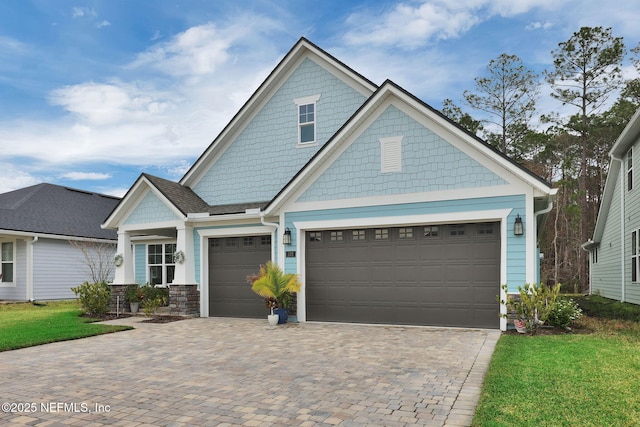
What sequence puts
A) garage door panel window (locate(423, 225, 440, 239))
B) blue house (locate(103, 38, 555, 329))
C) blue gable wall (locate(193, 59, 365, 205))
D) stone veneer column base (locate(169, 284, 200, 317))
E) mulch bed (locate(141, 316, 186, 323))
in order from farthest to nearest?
blue gable wall (locate(193, 59, 365, 205))
stone veneer column base (locate(169, 284, 200, 317))
mulch bed (locate(141, 316, 186, 323))
garage door panel window (locate(423, 225, 440, 239))
blue house (locate(103, 38, 555, 329))

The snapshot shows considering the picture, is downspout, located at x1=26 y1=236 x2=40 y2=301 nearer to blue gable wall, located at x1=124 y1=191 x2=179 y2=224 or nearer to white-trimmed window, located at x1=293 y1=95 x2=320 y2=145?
blue gable wall, located at x1=124 y1=191 x2=179 y2=224

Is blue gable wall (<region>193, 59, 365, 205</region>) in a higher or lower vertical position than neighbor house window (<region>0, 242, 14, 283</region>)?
higher

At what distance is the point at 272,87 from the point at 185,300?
7.43 metres

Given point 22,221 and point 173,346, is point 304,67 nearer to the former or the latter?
point 173,346

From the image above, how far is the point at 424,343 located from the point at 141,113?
55.5 ft

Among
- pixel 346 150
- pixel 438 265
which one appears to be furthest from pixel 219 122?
pixel 438 265

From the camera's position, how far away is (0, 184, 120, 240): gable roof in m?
20.2

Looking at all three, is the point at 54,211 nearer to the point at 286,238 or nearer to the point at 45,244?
the point at 45,244

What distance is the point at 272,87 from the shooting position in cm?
1571

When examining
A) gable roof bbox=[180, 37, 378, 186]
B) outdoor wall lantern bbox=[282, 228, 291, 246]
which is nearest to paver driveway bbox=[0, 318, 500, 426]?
outdoor wall lantern bbox=[282, 228, 291, 246]

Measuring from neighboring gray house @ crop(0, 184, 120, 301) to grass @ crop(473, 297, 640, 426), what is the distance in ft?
53.4

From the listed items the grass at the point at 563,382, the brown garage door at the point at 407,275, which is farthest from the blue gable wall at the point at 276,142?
the grass at the point at 563,382

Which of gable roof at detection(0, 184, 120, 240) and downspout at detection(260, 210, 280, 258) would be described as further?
gable roof at detection(0, 184, 120, 240)

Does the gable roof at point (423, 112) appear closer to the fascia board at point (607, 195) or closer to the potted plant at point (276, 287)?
the potted plant at point (276, 287)
